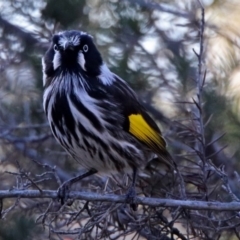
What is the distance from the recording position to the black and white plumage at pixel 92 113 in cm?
457

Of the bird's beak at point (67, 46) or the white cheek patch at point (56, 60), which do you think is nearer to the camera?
the bird's beak at point (67, 46)

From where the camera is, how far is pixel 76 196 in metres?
4.20

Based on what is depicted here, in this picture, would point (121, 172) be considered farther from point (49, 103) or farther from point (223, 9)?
point (223, 9)

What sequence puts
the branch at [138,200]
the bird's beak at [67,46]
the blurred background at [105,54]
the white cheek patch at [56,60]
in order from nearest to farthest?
1. the branch at [138,200]
2. the bird's beak at [67,46]
3. the white cheek patch at [56,60]
4. the blurred background at [105,54]

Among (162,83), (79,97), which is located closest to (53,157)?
(162,83)

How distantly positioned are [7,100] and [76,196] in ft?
6.14

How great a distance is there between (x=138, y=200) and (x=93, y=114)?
1.89 feet

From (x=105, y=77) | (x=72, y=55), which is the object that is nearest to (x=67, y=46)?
(x=72, y=55)

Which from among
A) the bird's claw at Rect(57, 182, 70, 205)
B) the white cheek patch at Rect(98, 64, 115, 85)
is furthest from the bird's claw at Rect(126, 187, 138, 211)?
the white cheek patch at Rect(98, 64, 115, 85)

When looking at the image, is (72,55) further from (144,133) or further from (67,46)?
(144,133)

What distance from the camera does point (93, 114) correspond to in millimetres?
4590

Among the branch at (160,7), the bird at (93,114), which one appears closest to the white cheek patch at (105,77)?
the bird at (93,114)

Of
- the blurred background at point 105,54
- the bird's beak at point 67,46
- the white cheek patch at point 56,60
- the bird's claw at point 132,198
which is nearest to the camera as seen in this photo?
the bird's claw at point 132,198

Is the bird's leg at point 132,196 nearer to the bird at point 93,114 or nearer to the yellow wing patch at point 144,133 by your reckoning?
the bird at point 93,114
